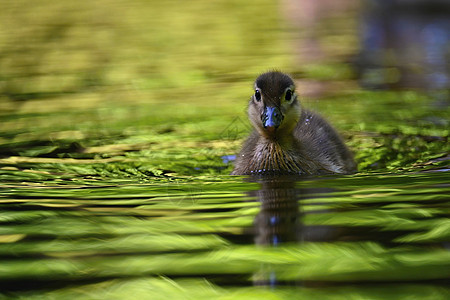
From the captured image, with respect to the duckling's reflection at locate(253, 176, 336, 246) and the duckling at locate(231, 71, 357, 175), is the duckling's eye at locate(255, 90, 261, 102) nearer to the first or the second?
the duckling at locate(231, 71, 357, 175)

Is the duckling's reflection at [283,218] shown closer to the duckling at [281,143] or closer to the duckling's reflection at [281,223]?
the duckling's reflection at [281,223]

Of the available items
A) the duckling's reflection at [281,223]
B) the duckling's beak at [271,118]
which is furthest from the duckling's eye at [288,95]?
the duckling's reflection at [281,223]

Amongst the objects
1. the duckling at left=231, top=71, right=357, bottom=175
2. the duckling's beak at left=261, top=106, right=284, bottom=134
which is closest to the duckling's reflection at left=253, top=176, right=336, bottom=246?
the duckling's beak at left=261, top=106, right=284, bottom=134

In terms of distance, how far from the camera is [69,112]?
25.2 feet

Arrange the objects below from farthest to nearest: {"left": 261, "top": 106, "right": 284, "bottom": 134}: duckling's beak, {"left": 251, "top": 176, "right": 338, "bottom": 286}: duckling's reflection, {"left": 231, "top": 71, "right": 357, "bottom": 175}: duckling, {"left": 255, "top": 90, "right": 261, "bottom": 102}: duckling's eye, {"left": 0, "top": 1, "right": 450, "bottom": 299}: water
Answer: {"left": 255, "top": 90, "right": 261, "bottom": 102}: duckling's eye
{"left": 231, "top": 71, "right": 357, "bottom": 175}: duckling
{"left": 261, "top": 106, "right": 284, "bottom": 134}: duckling's beak
{"left": 251, "top": 176, "right": 338, "bottom": 286}: duckling's reflection
{"left": 0, "top": 1, "right": 450, "bottom": 299}: water

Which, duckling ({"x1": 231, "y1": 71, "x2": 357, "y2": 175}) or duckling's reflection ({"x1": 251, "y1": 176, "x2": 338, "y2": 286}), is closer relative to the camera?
duckling's reflection ({"x1": 251, "y1": 176, "x2": 338, "y2": 286})

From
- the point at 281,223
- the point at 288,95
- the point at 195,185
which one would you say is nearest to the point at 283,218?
the point at 281,223

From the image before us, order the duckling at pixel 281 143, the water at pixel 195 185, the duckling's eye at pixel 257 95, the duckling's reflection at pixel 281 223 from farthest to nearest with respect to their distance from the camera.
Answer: the duckling's eye at pixel 257 95
the duckling at pixel 281 143
the duckling's reflection at pixel 281 223
the water at pixel 195 185

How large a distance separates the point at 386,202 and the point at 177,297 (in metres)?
1.67

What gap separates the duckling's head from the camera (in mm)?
5422

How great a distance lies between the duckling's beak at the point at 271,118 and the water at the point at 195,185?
356 mm

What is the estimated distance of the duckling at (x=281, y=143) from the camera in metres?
5.52

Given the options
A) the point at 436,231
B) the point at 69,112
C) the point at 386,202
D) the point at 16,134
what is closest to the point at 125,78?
the point at 69,112

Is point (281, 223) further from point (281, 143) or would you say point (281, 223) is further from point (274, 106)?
point (281, 143)
